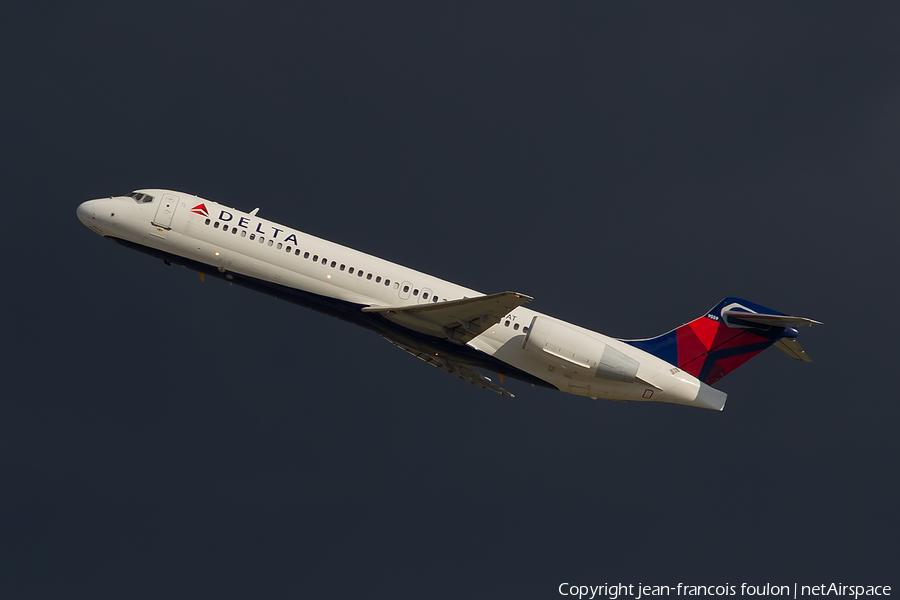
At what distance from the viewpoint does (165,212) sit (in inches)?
1221

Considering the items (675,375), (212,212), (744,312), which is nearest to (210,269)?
(212,212)

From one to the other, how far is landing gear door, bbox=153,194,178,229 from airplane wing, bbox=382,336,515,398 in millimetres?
8304

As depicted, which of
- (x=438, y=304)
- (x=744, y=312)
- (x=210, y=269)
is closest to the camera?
(x=438, y=304)

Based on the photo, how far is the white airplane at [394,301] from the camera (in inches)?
1187

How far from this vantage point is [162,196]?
3148 centimetres

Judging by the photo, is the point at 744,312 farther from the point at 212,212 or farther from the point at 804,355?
the point at 212,212

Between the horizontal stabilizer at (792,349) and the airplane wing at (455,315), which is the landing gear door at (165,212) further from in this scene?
the horizontal stabilizer at (792,349)

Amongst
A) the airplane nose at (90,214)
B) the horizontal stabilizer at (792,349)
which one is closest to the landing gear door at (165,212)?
the airplane nose at (90,214)

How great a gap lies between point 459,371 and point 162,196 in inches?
451

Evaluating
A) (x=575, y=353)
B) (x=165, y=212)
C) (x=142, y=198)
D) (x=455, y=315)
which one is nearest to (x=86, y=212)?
(x=142, y=198)

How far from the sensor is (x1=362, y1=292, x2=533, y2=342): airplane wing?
94.0 feet

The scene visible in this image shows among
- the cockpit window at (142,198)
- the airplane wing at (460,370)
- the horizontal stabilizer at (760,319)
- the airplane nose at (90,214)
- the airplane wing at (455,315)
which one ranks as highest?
the horizontal stabilizer at (760,319)

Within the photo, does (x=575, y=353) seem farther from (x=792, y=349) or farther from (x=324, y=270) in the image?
(x=324, y=270)

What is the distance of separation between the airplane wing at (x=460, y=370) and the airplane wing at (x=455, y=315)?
202 cm
